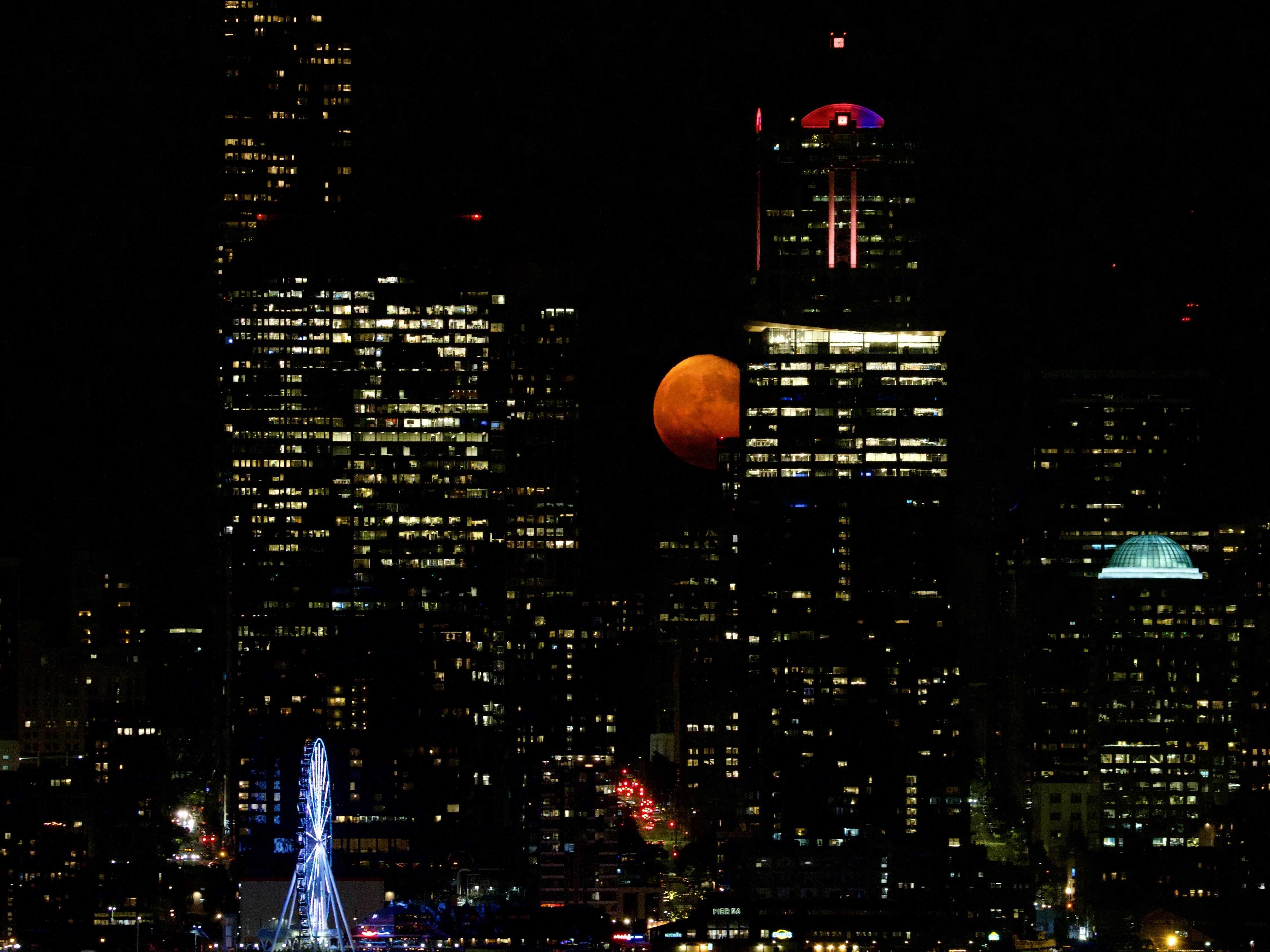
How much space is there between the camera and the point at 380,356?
204 ft

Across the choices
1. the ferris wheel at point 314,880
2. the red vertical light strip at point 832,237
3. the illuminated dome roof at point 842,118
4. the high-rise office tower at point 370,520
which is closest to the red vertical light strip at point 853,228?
the red vertical light strip at point 832,237

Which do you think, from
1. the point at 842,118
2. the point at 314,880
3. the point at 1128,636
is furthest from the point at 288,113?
the point at 1128,636

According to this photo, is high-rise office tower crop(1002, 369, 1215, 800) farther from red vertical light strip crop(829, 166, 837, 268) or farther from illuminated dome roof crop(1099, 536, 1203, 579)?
red vertical light strip crop(829, 166, 837, 268)

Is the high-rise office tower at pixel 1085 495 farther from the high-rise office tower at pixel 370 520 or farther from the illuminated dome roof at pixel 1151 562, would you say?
the high-rise office tower at pixel 370 520

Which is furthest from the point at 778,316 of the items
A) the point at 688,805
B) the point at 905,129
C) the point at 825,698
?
the point at 688,805

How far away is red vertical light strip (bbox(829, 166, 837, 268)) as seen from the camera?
56656 millimetres

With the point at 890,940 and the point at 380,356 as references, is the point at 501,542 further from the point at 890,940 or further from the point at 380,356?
the point at 890,940

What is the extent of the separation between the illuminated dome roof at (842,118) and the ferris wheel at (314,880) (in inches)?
687

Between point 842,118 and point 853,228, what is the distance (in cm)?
264

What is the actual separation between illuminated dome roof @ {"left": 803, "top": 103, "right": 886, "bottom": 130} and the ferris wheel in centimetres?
1744

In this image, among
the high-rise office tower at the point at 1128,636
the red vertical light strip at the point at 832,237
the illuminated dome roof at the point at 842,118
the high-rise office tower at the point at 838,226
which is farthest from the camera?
the high-rise office tower at the point at 1128,636

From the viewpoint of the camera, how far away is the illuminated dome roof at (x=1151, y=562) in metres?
62.4

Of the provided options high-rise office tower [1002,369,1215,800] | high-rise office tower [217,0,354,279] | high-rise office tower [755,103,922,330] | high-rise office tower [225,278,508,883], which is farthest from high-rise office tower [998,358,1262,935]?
high-rise office tower [217,0,354,279]

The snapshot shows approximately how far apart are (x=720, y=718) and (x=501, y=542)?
6.84 meters
